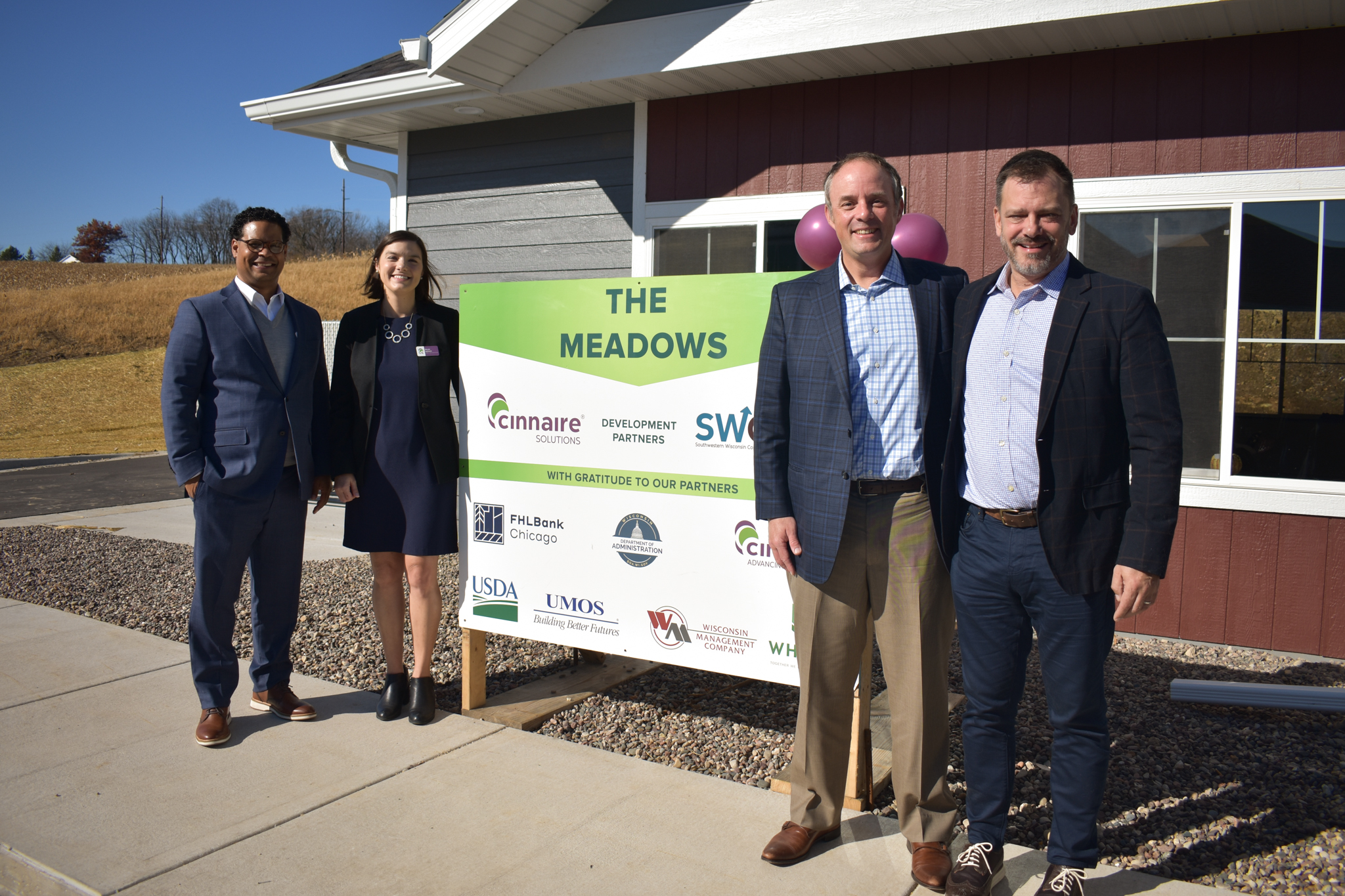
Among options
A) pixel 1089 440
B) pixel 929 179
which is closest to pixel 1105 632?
pixel 1089 440

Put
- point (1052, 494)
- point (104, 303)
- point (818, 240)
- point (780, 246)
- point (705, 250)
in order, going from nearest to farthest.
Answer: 1. point (1052, 494)
2. point (818, 240)
3. point (780, 246)
4. point (705, 250)
5. point (104, 303)

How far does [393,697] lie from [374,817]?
879 millimetres

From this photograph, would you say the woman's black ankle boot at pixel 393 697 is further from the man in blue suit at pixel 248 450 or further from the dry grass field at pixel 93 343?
the dry grass field at pixel 93 343

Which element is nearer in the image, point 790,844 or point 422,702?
point 790,844

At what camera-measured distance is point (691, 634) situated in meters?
3.27

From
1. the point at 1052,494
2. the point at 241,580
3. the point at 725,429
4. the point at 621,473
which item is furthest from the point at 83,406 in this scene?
the point at 1052,494

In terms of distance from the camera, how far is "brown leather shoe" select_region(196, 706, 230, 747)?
3391mm

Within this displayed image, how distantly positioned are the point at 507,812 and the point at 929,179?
4.36 meters

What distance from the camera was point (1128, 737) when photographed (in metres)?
3.58

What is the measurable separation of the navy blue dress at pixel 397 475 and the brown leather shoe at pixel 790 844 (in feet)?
5.68

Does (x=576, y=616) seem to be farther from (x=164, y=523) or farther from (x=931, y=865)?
(x=164, y=523)

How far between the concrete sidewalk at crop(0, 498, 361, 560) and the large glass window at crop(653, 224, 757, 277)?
138 inches

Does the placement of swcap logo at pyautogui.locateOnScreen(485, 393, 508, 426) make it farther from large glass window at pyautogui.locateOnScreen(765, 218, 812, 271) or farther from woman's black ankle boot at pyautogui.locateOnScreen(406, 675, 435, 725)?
large glass window at pyautogui.locateOnScreen(765, 218, 812, 271)

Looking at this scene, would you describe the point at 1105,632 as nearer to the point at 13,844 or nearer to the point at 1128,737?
the point at 1128,737
